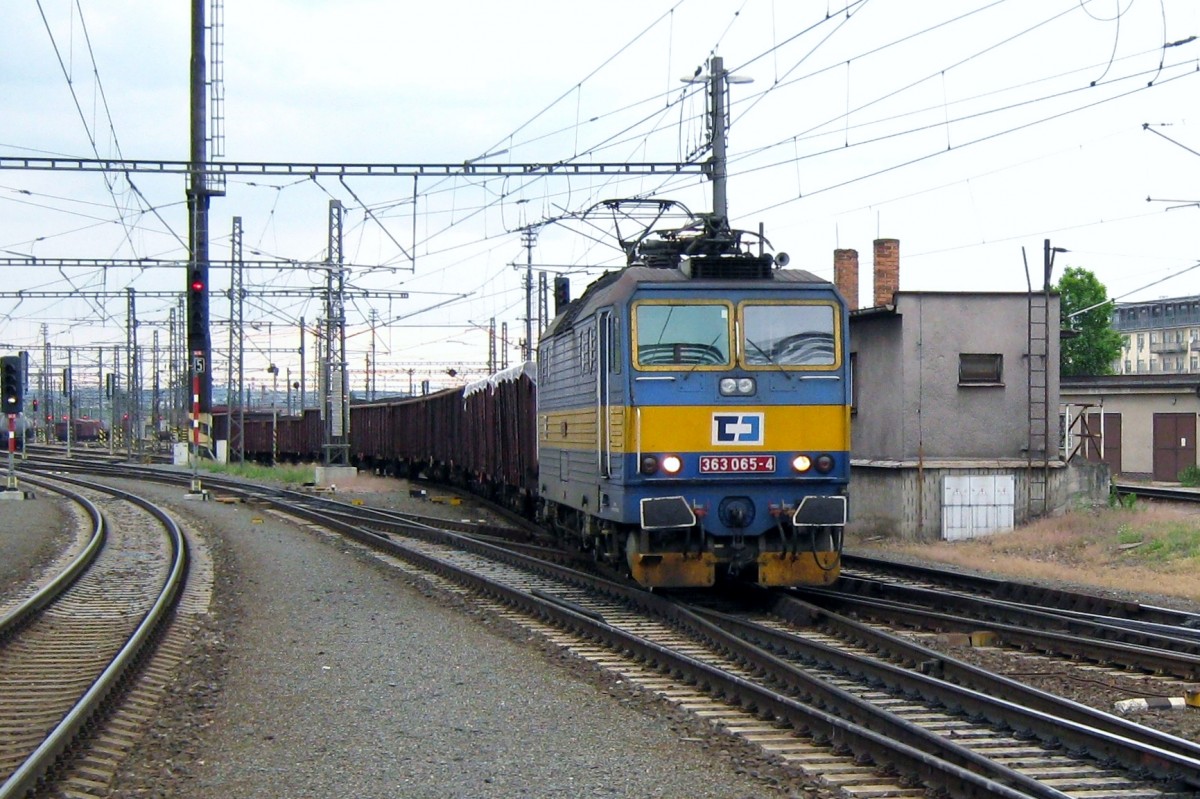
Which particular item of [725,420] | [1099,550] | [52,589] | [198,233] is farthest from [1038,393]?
[198,233]

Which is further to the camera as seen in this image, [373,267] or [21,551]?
[373,267]

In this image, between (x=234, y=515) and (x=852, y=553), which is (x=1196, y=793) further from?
(x=234, y=515)

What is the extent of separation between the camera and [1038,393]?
72.7 ft

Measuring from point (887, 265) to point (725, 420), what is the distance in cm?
1708

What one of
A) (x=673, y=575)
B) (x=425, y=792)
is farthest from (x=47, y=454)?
(x=425, y=792)

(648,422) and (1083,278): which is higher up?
(1083,278)

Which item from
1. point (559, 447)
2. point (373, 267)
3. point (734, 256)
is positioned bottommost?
point (559, 447)

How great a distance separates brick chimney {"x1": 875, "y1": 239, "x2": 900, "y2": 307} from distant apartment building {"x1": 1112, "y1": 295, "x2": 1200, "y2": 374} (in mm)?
66946

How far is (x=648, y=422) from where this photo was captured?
11883 millimetres

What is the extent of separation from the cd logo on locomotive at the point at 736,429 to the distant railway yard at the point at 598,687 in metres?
1.57

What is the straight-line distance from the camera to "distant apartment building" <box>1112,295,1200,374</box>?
92.4 meters

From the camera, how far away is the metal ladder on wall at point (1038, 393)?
21.8 meters

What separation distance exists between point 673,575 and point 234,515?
59.1 feet

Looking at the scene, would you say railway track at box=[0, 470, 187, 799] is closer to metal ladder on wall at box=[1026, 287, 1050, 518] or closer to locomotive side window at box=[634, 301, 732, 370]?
locomotive side window at box=[634, 301, 732, 370]
